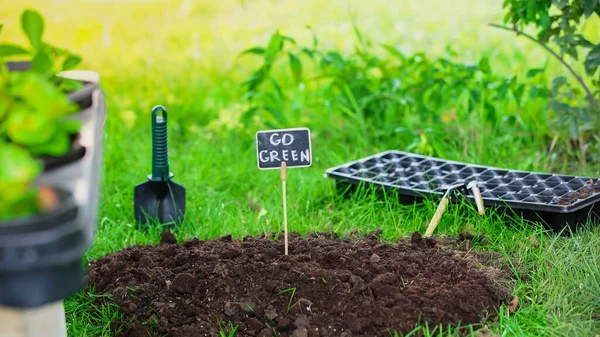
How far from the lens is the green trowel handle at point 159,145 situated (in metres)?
3.48

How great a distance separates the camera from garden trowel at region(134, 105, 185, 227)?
350cm

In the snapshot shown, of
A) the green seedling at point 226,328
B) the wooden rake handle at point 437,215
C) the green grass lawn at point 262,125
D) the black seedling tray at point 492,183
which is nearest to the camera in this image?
the green seedling at point 226,328

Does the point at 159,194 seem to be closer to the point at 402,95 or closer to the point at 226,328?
the point at 226,328

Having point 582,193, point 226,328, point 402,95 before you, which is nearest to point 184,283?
point 226,328

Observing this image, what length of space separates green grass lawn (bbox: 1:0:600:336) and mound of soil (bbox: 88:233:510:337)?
13 cm

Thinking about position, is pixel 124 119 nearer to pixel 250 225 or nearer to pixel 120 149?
pixel 120 149

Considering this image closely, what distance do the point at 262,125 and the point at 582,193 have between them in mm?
2126

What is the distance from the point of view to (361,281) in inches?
100

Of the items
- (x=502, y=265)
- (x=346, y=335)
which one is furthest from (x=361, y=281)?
(x=502, y=265)

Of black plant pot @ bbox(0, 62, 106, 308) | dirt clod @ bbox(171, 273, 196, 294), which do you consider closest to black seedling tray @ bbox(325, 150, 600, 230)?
dirt clod @ bbox(171, 273, 196, 294)

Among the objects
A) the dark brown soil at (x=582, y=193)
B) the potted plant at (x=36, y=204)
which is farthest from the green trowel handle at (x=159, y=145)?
the potted plant at (x=36, y=204)

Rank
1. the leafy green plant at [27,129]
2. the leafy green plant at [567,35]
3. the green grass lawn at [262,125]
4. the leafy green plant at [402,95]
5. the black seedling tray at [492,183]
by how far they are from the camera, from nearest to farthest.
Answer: the leafy green plant at [27,129], the green grass lawn at [262,125], the black seedling tray at [492,183], the leafy green plant at [567,35], the leafy green plant at [402,95]

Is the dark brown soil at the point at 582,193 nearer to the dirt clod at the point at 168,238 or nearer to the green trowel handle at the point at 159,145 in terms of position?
the dirt clod at the point at 168,238

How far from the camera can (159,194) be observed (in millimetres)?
3574
